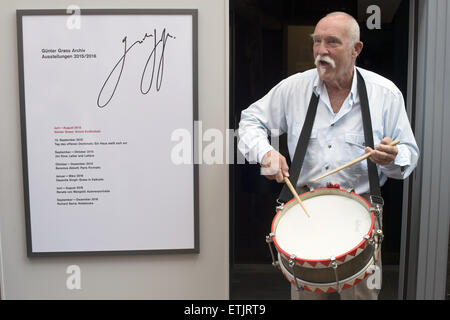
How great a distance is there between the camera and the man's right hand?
2.02 metres

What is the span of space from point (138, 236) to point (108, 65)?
84 centimetres

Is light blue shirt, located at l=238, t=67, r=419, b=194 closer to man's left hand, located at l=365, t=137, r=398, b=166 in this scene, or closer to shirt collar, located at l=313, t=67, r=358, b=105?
shirt collar, located at l=313, t=67, r=358, b=105

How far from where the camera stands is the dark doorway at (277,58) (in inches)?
112

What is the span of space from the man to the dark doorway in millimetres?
607

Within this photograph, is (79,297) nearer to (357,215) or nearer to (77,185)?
(77,185)

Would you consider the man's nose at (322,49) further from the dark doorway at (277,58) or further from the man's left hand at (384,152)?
the dark doorway at (277,58)

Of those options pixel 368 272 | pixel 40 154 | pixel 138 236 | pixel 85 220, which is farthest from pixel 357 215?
pixel 40 154

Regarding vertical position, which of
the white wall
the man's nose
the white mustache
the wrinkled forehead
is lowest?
the white wall

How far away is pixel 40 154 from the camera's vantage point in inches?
95.7

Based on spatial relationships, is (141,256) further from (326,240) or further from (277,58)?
(277,58)

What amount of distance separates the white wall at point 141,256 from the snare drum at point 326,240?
564 millimetres

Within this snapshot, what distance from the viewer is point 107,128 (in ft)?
7.96
